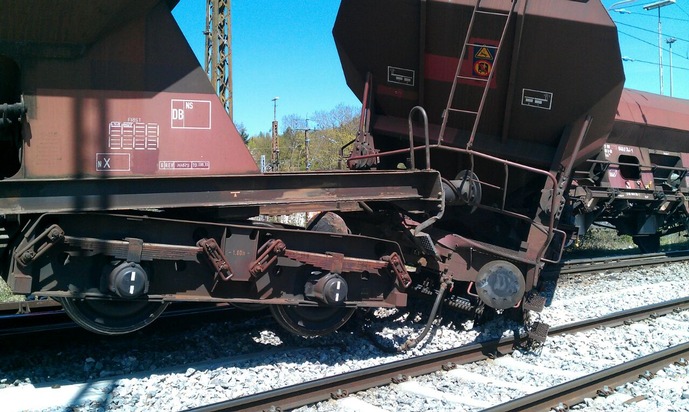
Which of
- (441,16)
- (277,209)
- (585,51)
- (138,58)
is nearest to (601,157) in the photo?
(585,51)

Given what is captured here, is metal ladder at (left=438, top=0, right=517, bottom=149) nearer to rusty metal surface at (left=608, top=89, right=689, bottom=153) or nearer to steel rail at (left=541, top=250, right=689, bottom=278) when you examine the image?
steel rail at (left=541, top=250, right=689, bottom=278)

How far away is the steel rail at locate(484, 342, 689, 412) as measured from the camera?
190 inches

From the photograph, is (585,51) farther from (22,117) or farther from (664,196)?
(664,196)

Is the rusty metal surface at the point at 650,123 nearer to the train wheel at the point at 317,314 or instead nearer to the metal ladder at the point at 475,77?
the metal ladder at the point at 475,77

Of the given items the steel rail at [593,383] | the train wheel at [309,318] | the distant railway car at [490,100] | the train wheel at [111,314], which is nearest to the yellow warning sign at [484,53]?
the distant railway car at [490,100]

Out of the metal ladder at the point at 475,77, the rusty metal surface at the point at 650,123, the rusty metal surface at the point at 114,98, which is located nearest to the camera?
the rusty metal surface at the point at 114,98

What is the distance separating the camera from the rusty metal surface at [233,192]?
4.35 meters

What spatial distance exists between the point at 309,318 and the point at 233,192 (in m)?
1.65

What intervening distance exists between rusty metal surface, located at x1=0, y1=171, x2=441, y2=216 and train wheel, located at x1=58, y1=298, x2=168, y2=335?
33.7 inches

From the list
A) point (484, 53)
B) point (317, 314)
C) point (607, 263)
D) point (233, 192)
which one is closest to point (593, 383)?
point (317, 314)

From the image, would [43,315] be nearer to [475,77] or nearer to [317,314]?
[317,314]

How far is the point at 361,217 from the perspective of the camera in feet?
22.2

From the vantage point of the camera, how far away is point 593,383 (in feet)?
17.9

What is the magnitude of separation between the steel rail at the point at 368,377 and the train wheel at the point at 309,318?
2.40ft
